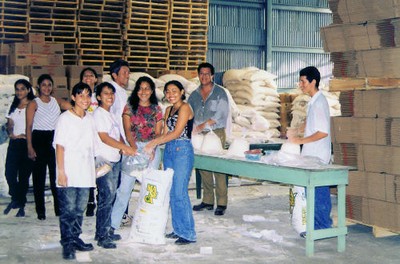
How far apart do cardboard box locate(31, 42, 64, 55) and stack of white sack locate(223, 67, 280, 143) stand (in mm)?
3969

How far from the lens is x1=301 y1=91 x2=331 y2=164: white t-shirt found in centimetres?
628

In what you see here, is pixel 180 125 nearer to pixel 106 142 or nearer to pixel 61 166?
pixel 106 142

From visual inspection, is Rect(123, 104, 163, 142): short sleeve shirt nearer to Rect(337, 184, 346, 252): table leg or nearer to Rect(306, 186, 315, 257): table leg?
Rect(306, 186, 315, 257): table leg

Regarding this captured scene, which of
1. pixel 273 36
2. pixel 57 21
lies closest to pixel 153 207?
pixel 57 21

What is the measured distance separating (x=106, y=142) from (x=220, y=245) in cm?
161

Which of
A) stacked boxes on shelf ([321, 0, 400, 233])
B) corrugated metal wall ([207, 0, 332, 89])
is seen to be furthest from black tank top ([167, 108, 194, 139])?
corrugated metal wall ([207, 0, 332, 89])

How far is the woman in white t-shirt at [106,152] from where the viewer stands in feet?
19.7

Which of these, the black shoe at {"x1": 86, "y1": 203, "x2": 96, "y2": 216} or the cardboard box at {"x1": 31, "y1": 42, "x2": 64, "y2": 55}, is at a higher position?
the cardboard box at {"x1": 31, "y1": 42, "x2": 64, "y2": 55}

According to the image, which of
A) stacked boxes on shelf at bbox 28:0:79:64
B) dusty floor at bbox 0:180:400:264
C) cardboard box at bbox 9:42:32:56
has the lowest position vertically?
dusty floor at bbox 0:180:400:264

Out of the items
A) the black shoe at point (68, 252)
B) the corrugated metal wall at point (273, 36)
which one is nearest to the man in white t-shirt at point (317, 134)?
the black shoe at point (68, 252)

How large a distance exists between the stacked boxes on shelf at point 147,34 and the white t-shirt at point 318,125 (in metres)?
6.54

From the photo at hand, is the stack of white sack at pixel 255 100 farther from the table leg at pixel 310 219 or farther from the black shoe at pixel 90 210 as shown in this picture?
the table leg at pixel 310 219

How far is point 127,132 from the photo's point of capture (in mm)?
6465

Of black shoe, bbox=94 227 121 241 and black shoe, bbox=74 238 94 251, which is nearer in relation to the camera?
black shoe, bbox=74 238 94 251
